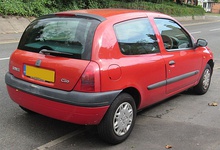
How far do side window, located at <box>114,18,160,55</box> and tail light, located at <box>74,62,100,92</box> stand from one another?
1.87 feet

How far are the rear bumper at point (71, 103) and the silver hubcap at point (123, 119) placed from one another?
24 centimetres

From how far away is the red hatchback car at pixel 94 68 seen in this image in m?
3.35

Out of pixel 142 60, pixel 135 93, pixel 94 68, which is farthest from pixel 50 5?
pixel 94 68

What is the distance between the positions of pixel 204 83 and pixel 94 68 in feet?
10.7

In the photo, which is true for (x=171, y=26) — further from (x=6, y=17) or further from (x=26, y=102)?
(x=6, y=17)

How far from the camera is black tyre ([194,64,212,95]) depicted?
5.72 m

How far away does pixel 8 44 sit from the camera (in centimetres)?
1145

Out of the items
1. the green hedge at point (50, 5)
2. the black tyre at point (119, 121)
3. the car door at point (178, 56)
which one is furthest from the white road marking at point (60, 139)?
the green hedge at point (50, 5)

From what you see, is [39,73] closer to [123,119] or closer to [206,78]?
[123,119]

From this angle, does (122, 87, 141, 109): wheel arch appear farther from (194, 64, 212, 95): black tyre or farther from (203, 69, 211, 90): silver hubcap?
(203, 69, 211, 90): silver hubcap

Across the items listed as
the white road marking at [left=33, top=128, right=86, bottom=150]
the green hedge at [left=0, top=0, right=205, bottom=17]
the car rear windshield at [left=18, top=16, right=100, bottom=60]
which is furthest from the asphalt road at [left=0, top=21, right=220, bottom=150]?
the green hedge at [left=0, top=0, right=205, bottom=17]

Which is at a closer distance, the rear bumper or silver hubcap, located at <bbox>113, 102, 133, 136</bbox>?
the rear bumper

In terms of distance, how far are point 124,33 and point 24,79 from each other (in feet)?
4.60

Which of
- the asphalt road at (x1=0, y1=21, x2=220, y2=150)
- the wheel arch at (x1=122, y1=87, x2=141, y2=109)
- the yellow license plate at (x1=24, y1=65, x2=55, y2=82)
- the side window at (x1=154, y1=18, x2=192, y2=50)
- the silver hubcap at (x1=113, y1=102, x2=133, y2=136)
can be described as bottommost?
the asphalt road at (x1=0, y1=21, x2=220, y2=150)
